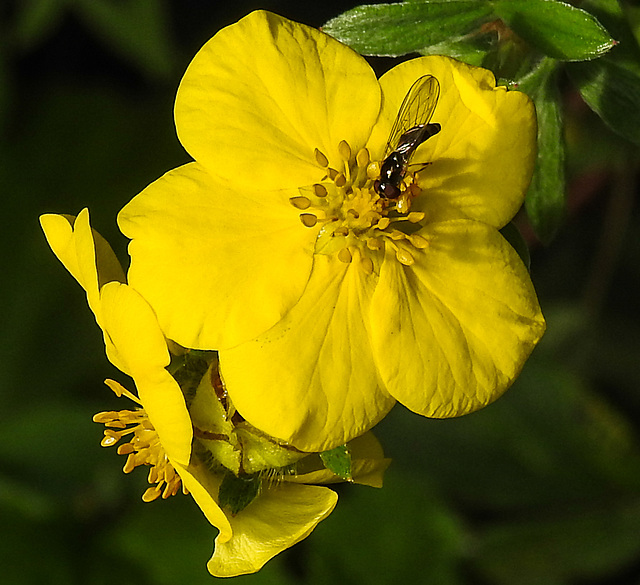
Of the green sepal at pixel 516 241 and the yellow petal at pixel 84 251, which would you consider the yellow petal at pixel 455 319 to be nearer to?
the green sepal at pixel 516 241

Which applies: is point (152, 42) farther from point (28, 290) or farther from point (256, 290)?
point (256, 290)

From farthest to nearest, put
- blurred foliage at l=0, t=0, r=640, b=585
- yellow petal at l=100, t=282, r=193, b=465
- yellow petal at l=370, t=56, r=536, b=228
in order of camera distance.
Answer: blurred foliage at l=0, t=0, r=640, b=585 → yellow petal at l=370, t=56, r=536, b=228 → yellow petal at l=100, t=282, r=193, b=465

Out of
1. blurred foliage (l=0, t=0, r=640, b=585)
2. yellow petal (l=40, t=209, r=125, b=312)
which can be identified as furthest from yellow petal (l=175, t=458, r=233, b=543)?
blurred foliage (l=0, t=0, r=640, b=585)

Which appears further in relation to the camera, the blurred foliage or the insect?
the blurred foliage

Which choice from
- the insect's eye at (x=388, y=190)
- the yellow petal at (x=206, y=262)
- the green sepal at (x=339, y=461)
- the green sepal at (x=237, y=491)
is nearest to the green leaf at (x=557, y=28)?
the insect's eye at (x=388, y=190)

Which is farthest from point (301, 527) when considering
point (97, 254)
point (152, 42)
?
point (152, 42)

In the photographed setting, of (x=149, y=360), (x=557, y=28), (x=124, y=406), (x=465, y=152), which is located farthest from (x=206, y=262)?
(x=124, y=406)

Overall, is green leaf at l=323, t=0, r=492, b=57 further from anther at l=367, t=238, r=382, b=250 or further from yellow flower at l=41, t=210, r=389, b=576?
yellow flower at l=41, t=210, r=389, b=576

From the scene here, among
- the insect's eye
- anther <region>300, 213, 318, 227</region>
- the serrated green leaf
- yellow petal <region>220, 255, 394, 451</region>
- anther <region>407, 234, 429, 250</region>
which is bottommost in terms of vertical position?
yellow petal <region>220, 255, 394, 451</region>
